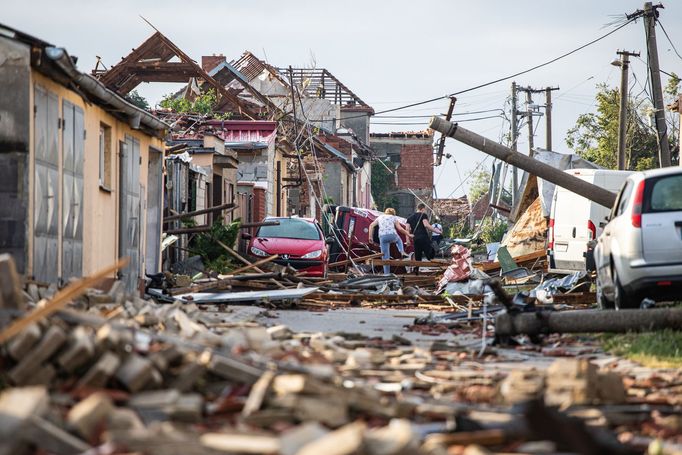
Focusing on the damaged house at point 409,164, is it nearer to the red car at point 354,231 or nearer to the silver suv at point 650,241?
the red car at point 354,231

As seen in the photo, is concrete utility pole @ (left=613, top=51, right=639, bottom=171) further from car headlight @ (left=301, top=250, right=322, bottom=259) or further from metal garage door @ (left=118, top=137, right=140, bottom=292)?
metal garage door @ (left=118, top=137, right=140, bottom=292)

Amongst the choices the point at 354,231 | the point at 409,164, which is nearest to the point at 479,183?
the point at 409,164

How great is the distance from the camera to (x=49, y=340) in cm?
712

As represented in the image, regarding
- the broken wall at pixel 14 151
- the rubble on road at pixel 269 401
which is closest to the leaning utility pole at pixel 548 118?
the broken wall at pixel 14 151

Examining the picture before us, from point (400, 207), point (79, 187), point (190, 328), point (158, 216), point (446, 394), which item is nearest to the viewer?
point (446, 394)

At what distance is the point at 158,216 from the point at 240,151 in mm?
20905

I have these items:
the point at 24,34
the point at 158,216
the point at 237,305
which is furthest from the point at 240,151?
the point at 24,34

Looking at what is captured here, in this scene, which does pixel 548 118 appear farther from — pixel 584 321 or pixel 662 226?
pixel 584 321

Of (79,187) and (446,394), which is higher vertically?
(79,187)

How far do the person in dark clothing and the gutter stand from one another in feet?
31.6

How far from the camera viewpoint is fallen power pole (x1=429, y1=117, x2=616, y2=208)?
79.1 ft

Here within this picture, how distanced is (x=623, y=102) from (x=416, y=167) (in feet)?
173

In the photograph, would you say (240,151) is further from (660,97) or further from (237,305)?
(237,305)

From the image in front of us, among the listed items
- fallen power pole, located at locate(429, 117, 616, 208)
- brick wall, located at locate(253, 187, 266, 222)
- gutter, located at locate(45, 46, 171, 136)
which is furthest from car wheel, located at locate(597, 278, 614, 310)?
brick wall, located at locate(253, 187, 266, 222)
